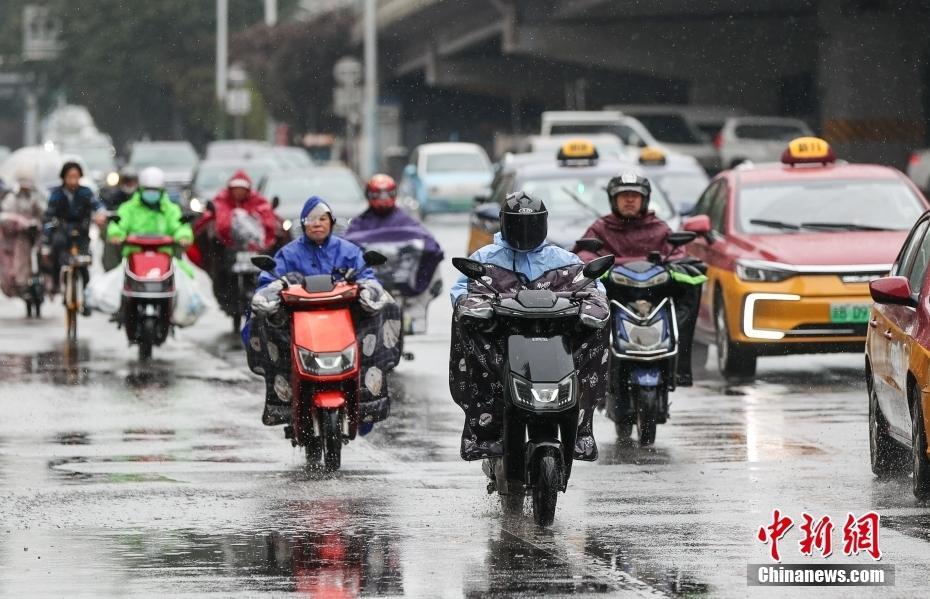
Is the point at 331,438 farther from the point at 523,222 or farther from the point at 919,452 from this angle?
the point at 919,452

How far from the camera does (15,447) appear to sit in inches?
506

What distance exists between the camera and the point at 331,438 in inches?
459

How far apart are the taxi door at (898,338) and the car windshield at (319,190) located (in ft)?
55.4

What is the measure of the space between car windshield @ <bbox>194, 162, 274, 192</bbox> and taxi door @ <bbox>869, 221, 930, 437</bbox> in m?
28.5

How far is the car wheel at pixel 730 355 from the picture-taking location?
16484 mm

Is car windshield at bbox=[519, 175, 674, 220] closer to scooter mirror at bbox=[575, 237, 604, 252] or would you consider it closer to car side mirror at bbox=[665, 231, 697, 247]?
car side mirror at bbox=[665, 231, 697, 247]

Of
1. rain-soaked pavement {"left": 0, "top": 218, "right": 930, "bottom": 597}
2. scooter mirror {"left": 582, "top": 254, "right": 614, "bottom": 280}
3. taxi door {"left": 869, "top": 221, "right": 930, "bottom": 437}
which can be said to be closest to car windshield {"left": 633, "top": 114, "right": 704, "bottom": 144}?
rain-soaked pavement {"left": 0, "top": 218, "right": 930, "bottom": 597}

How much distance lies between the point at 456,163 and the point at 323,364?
37286mm

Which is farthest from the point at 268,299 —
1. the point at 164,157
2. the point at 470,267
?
the point at 164,157

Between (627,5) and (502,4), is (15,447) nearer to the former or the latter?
(627,5)

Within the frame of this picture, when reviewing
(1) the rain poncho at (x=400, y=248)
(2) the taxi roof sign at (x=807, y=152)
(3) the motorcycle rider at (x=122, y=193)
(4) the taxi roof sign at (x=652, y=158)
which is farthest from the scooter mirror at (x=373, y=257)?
(4) the taxi roof sign at (x=652, y=158)

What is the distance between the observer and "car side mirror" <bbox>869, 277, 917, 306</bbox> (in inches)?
412

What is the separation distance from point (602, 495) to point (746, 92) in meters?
50.9

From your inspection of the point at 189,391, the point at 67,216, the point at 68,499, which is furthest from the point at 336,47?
the point at 68,499
